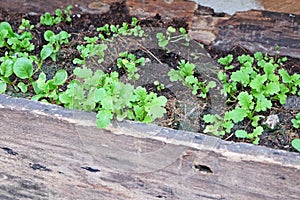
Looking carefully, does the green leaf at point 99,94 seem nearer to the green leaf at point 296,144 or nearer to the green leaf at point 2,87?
the green leaf at point 2,87

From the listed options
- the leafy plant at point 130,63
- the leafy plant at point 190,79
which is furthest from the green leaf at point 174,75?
the leafy plant at point 130,63

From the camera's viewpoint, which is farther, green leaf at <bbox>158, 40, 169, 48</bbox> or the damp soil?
green leaf at <bbox>158, 40, 169, 48</bbox>

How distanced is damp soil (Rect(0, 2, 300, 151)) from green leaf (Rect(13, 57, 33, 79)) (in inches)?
2.7

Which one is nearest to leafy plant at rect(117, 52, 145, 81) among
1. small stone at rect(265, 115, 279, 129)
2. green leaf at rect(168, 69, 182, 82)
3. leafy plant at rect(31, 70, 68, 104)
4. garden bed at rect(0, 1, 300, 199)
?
garden bed at rect(0, 1, 300, 199)

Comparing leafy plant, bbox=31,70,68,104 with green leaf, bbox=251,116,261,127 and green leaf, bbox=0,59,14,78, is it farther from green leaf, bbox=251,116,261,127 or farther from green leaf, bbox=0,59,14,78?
green leaf, bbox=251,116,261,127

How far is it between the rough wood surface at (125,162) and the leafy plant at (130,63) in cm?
37

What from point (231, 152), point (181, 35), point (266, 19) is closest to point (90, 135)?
point (231, 152)

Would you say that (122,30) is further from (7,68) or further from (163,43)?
(7,68)

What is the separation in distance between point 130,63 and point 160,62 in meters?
0.15

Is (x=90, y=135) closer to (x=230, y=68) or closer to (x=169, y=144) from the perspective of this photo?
(x=169, y=144)

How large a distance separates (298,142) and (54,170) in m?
0.68

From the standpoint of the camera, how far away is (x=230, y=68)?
168 cm

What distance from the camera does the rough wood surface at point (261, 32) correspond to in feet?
5.92

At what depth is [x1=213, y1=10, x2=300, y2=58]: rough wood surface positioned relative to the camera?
1.80 m
